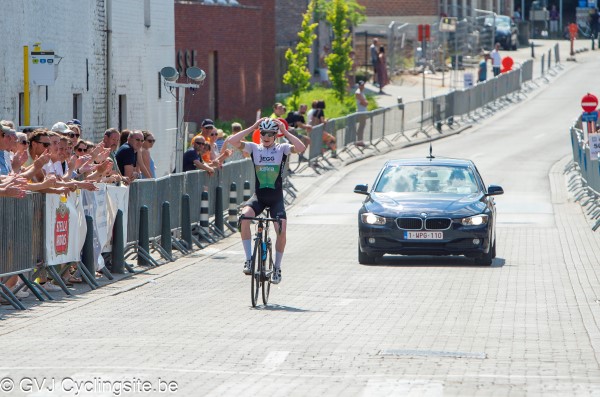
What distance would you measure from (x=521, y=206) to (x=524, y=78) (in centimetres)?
3771

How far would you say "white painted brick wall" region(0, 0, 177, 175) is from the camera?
81.2ft

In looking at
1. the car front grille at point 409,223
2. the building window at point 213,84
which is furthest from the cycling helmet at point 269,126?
the building window at point 213,84

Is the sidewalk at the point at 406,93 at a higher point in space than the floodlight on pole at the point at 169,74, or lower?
lower

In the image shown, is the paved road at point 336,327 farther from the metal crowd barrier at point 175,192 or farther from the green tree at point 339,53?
the green tree at point 339,53

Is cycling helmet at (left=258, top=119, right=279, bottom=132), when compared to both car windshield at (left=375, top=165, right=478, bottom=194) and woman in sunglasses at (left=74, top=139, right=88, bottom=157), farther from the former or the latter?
car windshield at (left=375, top=165, right=478, bottom=194)

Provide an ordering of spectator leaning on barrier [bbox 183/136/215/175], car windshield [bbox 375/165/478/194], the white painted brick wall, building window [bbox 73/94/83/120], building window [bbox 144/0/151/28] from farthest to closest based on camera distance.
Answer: building window [bbox 144/0/151/28] < building window [bbox 73/94/83/120] < the white painted brick wall < spectator leaning on barrier [bbox 183/136/215/175] < car windshield [bbox 375/165/478/194]

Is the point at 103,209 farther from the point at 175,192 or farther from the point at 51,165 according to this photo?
the point at 175,192

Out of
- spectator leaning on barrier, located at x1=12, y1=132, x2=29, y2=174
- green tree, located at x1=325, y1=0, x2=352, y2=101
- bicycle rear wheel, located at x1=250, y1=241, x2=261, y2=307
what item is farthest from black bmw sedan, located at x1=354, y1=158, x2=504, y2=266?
green tree, located at x1=325, y1=0, x2=352, y2=101

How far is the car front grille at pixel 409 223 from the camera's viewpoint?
2006 centimetres

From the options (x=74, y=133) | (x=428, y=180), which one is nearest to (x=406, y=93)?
(x=428, y=180)

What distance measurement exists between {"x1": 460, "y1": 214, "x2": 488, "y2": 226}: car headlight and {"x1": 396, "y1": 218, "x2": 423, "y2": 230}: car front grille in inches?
23.0

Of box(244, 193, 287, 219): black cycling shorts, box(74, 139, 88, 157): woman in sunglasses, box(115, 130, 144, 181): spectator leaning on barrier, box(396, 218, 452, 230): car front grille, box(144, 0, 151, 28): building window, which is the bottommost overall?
box(396, 218, 452, 230): car front grille

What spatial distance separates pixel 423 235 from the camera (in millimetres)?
20062

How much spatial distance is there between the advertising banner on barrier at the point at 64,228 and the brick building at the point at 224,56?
2683cm
